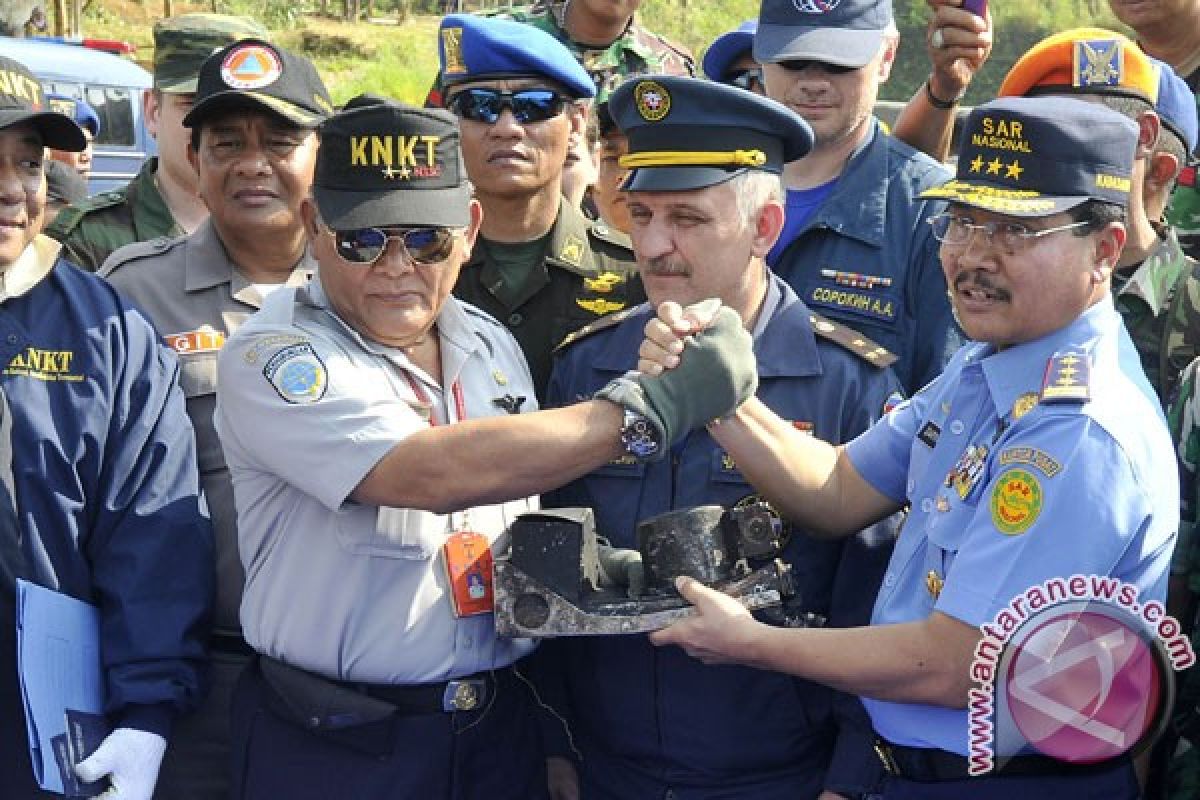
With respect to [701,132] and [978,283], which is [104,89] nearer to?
[701,132]

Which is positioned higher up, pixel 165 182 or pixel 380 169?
pixel 380 169

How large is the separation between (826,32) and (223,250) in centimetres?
199

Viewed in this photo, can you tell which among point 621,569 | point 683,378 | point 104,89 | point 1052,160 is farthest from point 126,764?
point 104,89

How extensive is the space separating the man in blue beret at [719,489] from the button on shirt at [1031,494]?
33 cm

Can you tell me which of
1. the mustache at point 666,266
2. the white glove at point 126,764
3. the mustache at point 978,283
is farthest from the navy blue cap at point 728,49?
the white glove at point 126,764

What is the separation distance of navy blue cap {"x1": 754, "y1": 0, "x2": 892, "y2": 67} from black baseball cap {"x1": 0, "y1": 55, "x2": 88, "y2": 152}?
6.97ft

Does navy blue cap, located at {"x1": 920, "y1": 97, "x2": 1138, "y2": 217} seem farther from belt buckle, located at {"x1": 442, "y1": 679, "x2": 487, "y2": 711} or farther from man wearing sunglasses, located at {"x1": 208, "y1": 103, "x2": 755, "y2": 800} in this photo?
belt buckle, located at {"x1": 442, "y1": 679, "x2": 487, "y2": 711}

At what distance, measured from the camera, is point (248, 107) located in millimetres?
4004

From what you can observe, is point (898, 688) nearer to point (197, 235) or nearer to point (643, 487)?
point (643, 487)

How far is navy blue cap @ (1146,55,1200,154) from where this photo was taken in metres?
3.53

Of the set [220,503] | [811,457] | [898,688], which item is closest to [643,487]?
[811,457]

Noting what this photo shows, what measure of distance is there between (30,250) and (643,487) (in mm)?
1642

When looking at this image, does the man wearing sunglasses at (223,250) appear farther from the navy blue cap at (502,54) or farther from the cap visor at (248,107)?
the navy blue cap at (502,54)

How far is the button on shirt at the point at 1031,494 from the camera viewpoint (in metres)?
2.54
